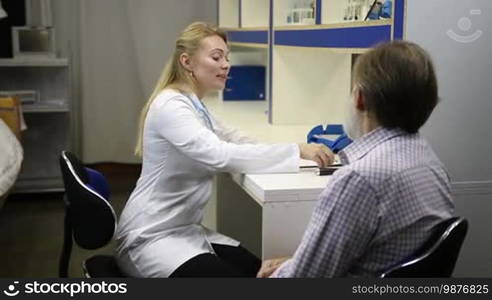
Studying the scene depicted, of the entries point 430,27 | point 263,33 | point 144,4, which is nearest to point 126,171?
point 144,4

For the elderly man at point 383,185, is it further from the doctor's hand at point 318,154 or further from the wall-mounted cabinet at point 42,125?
the wall-mounted cabinet at point 42,125

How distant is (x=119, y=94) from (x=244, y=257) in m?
3.50

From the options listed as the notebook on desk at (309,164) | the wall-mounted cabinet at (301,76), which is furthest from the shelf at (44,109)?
the notebook on desk at (309,164)

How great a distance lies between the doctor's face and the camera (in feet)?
6.42

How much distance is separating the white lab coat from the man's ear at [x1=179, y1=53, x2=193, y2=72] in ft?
0.38

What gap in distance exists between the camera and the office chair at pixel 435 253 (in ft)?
3.91

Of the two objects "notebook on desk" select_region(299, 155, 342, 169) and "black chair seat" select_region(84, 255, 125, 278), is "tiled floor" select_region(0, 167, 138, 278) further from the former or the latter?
"notebook on desk" select_region(299, 155, 342, 169)

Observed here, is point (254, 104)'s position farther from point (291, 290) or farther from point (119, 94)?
point (291, 290)

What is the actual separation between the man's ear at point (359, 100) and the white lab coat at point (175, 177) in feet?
1.81

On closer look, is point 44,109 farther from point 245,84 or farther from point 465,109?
point 465,109

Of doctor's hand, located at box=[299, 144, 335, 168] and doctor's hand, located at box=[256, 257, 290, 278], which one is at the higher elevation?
doctor's hand, located at box=[299, 144, 335, 168]

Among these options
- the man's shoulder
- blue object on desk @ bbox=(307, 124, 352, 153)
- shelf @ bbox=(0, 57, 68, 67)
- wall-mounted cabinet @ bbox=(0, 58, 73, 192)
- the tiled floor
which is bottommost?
the tiled floor

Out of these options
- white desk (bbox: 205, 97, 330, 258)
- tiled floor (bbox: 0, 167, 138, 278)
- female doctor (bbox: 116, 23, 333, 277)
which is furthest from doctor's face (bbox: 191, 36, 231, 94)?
tiled floor (bbox: 0, 167, 138, 278)

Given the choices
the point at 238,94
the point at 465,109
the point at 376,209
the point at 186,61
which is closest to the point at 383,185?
the point at 376,209
